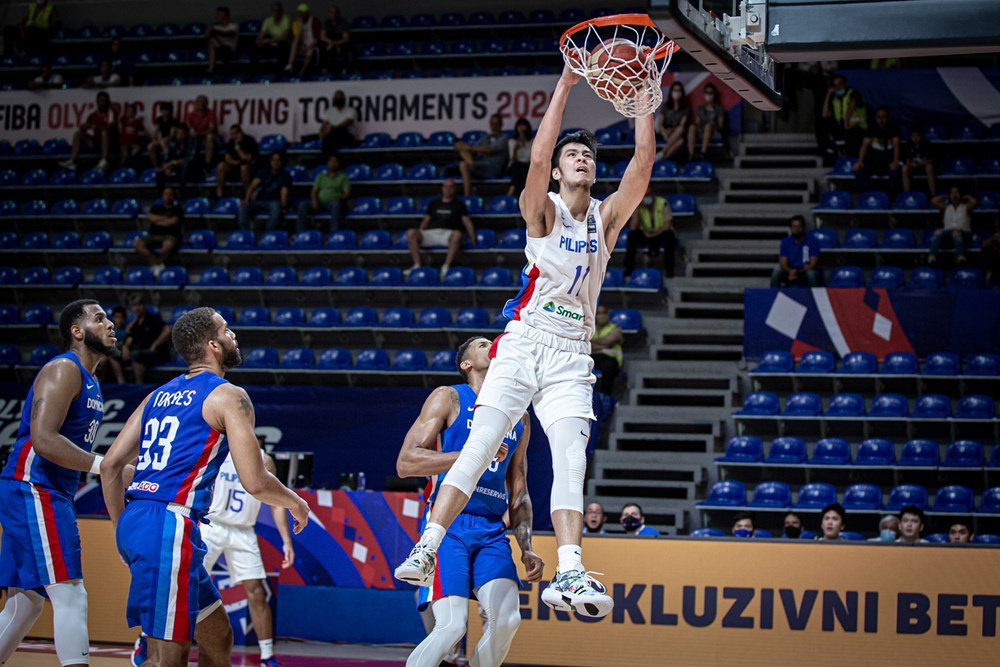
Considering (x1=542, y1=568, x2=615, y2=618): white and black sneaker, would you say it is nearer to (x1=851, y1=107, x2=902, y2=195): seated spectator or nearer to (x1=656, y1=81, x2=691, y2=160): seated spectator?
(x1=851, y1=107, x2=902, y2=195): seated spectator

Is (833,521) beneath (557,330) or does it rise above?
beneath

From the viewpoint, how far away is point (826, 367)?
15578mm

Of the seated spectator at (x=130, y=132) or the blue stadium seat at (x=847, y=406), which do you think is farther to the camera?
the seated spectator at (x=130, y=132)

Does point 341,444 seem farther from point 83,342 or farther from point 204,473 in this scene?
point 204,473

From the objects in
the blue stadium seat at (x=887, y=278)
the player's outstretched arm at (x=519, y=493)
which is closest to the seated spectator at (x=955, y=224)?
the blue stadium seat at (x=887, y=278)

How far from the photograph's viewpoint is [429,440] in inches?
288

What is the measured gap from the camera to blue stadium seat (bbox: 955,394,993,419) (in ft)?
47.6

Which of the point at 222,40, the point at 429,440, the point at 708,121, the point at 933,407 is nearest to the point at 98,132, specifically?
the point at 222,40

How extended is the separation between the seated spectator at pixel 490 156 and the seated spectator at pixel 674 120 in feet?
8.29

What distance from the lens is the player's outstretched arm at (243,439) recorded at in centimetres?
592

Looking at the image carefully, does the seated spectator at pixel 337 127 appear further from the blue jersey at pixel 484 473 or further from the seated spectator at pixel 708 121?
the blue jersey at pixel 484 473

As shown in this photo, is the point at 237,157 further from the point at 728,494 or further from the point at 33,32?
the point at 728,494

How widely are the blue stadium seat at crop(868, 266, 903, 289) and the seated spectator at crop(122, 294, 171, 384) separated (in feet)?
32.3

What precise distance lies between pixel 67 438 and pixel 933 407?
10853mm
